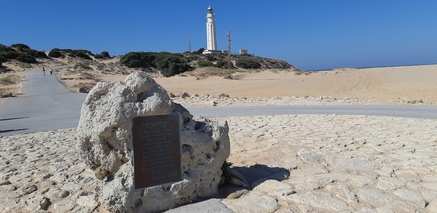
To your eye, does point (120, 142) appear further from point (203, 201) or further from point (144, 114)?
point (203, 201)

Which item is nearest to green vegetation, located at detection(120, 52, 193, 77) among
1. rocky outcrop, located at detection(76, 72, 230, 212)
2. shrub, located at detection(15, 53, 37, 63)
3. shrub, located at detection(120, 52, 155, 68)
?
shrub, located at detection(120, 52, 155, 68)

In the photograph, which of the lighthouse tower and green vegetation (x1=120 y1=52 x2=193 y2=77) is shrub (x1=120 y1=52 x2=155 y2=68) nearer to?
green vegetation (x1=120 y1=52 x2=193 y2=77)

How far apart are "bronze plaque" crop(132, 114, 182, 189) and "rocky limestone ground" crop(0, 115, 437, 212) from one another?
737 millimetres

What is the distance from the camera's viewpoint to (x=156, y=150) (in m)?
4.07

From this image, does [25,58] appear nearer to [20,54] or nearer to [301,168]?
[20,54]

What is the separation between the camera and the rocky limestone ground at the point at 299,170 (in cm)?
409

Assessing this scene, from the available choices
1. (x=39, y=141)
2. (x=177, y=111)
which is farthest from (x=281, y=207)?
(x=39, y=141)

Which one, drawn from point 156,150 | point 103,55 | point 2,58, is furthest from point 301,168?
point 103,55

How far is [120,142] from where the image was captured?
3998 millimetres

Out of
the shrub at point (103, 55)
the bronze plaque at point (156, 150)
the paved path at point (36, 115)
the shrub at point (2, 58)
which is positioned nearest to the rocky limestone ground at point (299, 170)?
the bronze plaque at point (156, 150)

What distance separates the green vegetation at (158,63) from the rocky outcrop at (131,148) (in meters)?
42.2

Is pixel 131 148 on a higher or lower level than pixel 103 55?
lower

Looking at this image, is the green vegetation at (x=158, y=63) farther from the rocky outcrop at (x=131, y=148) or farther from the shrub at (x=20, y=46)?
the rocky outcrop at (x=131, y=148)

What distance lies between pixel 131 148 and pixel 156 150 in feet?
0.95
